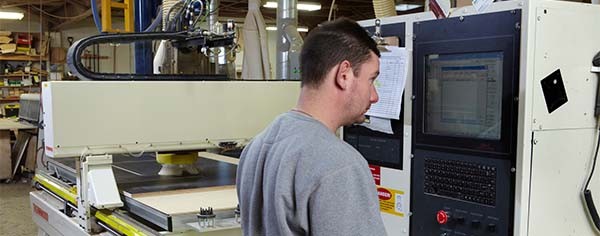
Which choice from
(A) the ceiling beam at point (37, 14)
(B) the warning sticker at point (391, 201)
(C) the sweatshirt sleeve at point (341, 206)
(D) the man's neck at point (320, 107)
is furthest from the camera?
(A) the ceiling beam at point (37, 14)

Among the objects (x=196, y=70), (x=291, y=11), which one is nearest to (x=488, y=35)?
(x=196, y=70)

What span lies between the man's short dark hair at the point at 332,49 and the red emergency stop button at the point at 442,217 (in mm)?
695

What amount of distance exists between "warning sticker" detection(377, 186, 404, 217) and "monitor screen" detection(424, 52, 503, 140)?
244 millimetres

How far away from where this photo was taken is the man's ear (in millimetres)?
1037

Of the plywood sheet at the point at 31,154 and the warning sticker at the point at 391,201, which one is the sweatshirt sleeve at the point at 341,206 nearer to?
the warning sticker at the point at 391,201

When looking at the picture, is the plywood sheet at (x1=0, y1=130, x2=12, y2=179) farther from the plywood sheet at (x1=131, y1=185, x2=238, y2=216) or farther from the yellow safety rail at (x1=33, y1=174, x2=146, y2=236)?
the plywood sheet at (x1=131, y1=185, x2=238, y2=216)

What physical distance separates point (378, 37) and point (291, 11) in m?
1.37

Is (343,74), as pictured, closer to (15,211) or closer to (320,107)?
(320,107)

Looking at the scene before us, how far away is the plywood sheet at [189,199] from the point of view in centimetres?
189

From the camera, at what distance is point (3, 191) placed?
6195mm

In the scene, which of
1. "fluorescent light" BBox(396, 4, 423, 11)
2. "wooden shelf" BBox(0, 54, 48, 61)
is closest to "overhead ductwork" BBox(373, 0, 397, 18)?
"fluorescent light" BBox(396, 4, 423, 11)

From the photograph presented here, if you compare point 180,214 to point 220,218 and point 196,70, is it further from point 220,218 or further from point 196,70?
point 196,70

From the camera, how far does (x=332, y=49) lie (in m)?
1.04

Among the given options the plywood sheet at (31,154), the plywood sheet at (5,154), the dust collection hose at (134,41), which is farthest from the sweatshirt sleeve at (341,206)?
the plywood sheet at (31,154)
